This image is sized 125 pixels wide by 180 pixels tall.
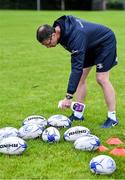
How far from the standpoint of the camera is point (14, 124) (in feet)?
28.4

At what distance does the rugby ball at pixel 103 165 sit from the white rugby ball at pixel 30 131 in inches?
56.3

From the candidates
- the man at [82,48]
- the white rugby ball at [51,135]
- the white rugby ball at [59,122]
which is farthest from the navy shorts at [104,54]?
the white rugby ball at [51,135]

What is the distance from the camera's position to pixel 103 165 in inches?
249

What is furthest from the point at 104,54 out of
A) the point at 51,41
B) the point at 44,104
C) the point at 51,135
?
the point at 44,104

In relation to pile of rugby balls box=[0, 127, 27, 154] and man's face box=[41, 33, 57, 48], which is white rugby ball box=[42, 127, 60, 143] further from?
man's face box=[41, 33, 57, 48]

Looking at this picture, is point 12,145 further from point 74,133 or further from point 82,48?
point 82,48

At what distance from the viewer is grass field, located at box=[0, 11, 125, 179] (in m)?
6.54

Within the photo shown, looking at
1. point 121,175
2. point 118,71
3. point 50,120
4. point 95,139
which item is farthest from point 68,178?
point 118,71

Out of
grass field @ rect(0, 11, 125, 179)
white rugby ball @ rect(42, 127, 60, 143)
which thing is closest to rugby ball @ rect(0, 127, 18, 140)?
grass field @ rect(0, 11, 125, 179)

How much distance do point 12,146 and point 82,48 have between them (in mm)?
1735

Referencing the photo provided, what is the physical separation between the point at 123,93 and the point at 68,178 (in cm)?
532

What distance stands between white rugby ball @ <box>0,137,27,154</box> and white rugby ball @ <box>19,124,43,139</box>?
24.3 inches

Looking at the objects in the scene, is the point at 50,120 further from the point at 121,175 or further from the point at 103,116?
the point at 121,175

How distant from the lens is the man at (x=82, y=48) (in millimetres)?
7578
